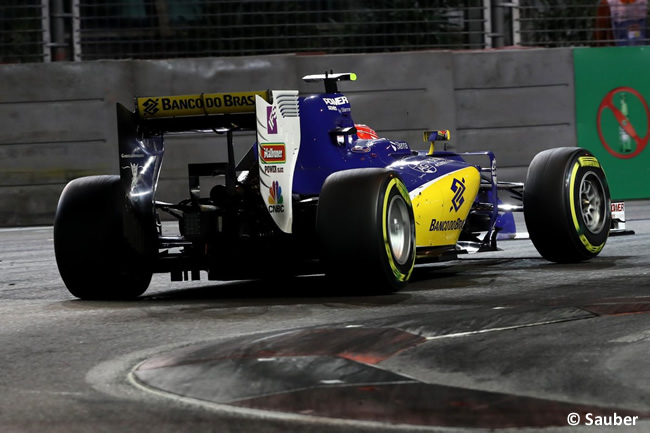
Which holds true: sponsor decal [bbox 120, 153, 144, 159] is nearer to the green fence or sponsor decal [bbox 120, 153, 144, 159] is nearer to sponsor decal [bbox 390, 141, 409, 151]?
sponsor decal [bbox 390, 141, 409, 151]

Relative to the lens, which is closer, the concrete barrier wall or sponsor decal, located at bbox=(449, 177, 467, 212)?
sponsor decal, located at bbox=(449, 177, 467, 212)

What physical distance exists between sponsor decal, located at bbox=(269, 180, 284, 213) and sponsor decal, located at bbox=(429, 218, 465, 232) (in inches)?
52.0

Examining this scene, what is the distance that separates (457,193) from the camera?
29.9 feet

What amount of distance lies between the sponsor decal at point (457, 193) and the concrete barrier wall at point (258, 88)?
7.21 metres

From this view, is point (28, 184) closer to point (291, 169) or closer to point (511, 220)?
point (511, 220)

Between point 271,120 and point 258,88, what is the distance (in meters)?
8.76

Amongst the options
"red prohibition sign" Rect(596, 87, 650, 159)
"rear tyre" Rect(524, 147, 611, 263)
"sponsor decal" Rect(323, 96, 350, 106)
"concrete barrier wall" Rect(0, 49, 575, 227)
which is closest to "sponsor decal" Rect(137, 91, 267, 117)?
"sponsor decal" Rect(323, 96, 350, 106)

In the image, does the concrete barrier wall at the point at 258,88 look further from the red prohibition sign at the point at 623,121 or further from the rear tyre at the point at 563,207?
the rear tyre at the point at 563,207

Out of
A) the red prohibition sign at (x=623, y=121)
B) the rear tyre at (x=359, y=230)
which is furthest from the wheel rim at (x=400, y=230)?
the red prohibition sign at (x=623, y=121)

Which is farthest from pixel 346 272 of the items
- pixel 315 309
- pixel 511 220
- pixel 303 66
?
pixel 303 66

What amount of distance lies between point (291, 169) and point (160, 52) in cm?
929

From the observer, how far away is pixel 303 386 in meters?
4.71

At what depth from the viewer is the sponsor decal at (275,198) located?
7.79 metres

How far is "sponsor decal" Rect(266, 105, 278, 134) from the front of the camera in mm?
7743
